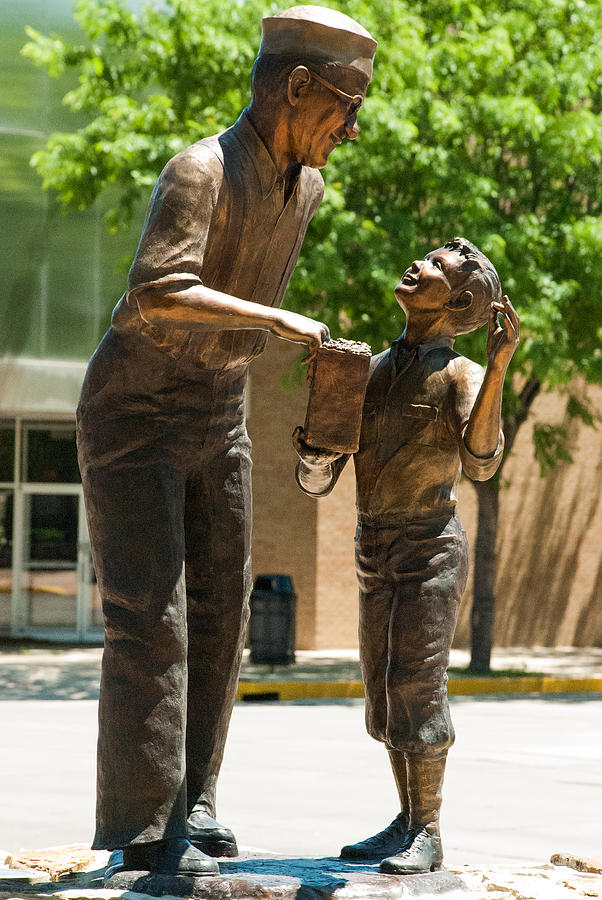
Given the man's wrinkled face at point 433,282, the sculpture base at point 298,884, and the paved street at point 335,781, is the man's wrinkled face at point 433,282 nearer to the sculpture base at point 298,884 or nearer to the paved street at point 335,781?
the sculpture base at point 298,884

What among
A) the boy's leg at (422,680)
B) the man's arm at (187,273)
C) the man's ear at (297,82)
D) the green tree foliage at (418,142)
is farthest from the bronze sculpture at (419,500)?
the green tree foliage at (418,142)

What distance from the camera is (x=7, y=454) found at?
2038 centimetres

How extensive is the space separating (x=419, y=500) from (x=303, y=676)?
11859 millimetres

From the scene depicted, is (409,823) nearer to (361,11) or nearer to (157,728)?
(157,728)

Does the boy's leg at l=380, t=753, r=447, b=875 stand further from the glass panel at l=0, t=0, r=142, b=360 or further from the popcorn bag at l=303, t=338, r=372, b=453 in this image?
the glass panel at l=0, t=0, r=142, b=360

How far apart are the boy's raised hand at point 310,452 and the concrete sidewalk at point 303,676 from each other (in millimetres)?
10247

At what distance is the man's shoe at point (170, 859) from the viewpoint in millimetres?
4398

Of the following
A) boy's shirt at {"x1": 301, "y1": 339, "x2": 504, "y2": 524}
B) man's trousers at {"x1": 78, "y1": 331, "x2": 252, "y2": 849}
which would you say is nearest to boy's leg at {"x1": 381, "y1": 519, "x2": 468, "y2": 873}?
boy's shirt at {"x1": 301, "y1": 339, "x2": 504, "y2": 524}

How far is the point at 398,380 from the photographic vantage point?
489 cm

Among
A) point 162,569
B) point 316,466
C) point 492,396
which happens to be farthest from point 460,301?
point 162,569

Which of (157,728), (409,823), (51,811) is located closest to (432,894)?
(409,823)

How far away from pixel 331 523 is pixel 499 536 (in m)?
3.08

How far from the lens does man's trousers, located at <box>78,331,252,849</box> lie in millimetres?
4434

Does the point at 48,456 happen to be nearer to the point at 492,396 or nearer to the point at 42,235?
the point at 42,235
